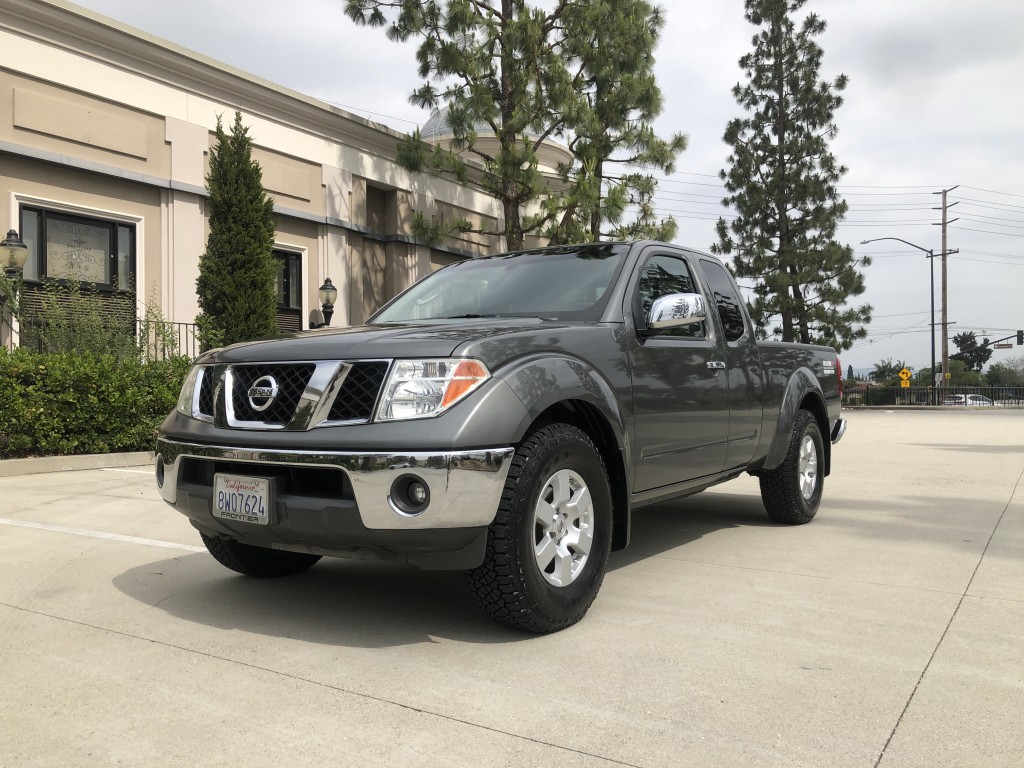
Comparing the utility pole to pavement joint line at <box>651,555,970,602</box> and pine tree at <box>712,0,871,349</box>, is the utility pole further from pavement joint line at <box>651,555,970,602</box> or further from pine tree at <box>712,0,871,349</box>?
pavement joint line at <box>651,555,970,602</box>

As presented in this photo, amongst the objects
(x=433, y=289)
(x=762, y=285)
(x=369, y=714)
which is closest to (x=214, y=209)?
(x=433, y=289)

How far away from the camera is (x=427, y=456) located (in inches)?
132

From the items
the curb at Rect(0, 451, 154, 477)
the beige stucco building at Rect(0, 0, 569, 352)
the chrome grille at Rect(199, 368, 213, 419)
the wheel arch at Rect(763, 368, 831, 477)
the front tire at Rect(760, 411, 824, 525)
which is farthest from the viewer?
the beige stucco building at Rect(0, 0, 569, 352)

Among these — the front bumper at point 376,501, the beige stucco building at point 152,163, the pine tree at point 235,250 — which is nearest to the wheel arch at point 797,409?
the front bumper at point 376,501

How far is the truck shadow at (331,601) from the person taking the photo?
3.81 m

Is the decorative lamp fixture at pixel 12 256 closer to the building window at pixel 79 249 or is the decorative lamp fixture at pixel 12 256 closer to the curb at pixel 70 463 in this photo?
the building window at pixel 79 249

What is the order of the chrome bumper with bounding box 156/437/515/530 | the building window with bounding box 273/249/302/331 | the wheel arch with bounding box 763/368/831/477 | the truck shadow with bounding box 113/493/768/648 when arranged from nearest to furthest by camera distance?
the chrome bumper with bounding box 156/437/515/530, the truck shadow with bounding box 113/493/768/648, the wheel arch with bounding box 763/368/831/477, the building window with bounding box 273/249/302/331

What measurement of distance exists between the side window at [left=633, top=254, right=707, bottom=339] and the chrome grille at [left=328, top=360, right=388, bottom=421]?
1.66 meters

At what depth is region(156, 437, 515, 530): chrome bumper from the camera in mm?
3350

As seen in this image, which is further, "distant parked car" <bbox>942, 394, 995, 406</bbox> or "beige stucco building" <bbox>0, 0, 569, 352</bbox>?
"distant parked car" <bbox>942, 394, 995, 406</bbox>

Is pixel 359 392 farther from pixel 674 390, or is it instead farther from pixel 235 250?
pixel 235 250

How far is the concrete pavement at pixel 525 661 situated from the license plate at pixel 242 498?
1.69 feet

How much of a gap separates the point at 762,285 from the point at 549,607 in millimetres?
34467

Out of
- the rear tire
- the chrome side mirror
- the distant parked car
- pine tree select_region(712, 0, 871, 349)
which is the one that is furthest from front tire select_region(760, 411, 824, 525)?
the distant parked car
